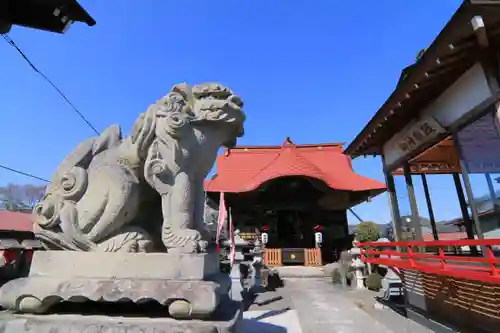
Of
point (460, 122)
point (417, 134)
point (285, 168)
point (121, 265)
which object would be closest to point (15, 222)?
point (285, 168)

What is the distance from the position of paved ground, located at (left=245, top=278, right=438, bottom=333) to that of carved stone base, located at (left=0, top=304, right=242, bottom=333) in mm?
1653

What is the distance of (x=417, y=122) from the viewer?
490 centimetres

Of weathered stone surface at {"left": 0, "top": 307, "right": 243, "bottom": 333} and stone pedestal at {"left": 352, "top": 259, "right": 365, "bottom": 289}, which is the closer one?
weathered stone surface at {"left": 0, "top": 307, "right": 243, "bottom": 333}

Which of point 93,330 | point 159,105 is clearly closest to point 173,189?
point 159,105

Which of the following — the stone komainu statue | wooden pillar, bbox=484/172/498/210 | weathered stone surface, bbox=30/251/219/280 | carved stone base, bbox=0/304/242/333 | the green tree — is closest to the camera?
carved stone base, bbox=0/304/242/333

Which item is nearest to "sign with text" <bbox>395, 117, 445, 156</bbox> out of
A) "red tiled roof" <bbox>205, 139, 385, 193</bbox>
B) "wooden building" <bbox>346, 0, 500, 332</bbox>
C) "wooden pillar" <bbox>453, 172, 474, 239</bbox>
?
"wooden building" <bbox>346, 0, 500, 332</bbox>

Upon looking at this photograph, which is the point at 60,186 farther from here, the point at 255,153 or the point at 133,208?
the point at 255,153

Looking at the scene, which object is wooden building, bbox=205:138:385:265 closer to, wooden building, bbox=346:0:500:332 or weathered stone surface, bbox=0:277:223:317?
wooden building, bbox=346:0:500:332

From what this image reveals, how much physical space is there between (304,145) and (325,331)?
12.9 metres

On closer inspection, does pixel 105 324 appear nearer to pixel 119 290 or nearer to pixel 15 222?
pixel 119 290

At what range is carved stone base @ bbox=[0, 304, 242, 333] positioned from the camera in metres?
1.50

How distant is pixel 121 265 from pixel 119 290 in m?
0.16

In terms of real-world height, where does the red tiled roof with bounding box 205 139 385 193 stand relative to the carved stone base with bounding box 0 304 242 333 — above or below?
above

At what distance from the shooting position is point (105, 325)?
153 centimetres
